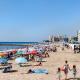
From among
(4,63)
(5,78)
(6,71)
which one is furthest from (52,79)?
(4,63)

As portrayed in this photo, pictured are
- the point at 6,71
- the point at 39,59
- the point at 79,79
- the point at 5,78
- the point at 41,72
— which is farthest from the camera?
the point at 39,59

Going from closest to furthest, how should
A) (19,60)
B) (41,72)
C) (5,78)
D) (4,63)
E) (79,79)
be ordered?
(79,79) < (5,78) < (41,72) < (19,60) < (4,63)

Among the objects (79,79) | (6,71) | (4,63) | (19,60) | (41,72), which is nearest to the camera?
(79,79)

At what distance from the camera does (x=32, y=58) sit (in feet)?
135

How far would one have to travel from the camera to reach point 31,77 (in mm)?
22719

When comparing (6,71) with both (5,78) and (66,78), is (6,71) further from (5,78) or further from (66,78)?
(66,78)

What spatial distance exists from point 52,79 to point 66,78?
116cm

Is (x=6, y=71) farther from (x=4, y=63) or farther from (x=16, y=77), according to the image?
(x=4, y=63)

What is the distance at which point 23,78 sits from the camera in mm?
22531

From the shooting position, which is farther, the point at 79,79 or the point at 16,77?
the point at 16,77

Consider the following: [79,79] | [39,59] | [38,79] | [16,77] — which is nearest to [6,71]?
[16,77]

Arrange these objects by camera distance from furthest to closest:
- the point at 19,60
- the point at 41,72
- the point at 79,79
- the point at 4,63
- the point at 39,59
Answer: the point at 39,59 → the point at 4,63 → the point at 19,60 → the point at 41,72 → the point at 79,79

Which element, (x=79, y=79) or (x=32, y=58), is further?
(x=32, y=58)

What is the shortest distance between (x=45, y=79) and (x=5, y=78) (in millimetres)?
3526
